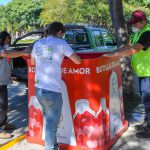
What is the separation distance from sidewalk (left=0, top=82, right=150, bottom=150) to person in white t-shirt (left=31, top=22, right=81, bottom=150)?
1.10 metres

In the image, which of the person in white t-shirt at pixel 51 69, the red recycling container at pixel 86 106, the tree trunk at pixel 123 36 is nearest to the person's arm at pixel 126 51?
the red recycling container at pixel 86 106

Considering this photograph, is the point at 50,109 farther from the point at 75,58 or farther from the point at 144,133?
the point at 144,133

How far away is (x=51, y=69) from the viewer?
14.5 ft

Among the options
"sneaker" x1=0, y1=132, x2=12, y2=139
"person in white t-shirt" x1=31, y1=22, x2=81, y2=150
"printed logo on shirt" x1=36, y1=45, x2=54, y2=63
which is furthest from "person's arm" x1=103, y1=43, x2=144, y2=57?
"sneaker" x1=0, y1=132, x2=12, y2=139

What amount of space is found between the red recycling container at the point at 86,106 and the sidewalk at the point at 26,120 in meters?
0.19

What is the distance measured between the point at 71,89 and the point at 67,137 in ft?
2.30

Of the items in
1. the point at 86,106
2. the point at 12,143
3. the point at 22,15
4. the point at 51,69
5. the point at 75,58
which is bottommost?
the point at 12,143

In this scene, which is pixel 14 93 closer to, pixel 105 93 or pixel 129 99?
pixel 129 99

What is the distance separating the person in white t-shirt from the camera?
4.40 m

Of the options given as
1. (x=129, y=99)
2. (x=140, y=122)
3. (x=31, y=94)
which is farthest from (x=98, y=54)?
(x=129, y=99)

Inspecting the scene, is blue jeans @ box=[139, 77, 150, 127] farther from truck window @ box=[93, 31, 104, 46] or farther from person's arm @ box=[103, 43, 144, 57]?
truck window @ box=[93, 31, 104, 46]

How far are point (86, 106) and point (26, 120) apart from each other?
2294mm

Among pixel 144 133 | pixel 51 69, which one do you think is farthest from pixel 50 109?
pixel 144 133

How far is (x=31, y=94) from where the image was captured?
5480 mm
